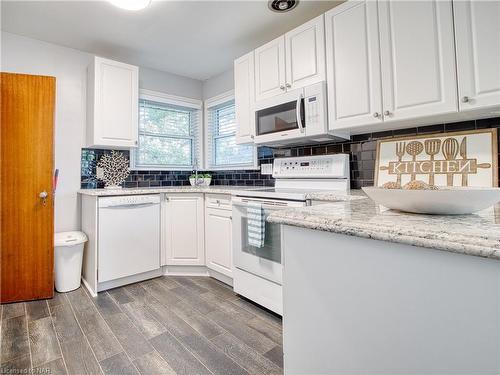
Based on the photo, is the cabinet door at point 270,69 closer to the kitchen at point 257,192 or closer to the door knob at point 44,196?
the kitchen at point 257,192

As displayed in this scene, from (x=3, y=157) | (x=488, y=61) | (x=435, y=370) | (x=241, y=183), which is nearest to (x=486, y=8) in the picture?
(x=488, y=61)

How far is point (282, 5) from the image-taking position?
2156 millimetres

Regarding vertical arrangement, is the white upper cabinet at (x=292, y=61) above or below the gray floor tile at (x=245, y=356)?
above

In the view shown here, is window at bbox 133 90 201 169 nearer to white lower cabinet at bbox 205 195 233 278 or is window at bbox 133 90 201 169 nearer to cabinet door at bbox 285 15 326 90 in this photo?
white lower cabinet at bbox 205 195 233 278

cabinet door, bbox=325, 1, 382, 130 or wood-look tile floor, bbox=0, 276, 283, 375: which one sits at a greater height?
cabinet door, bbox=325, 1, 382, 130

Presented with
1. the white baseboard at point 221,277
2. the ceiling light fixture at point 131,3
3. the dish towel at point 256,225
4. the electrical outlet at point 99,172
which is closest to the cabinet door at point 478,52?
the dish towel at point 256,225

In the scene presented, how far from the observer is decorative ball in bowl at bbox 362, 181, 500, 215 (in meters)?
0.67

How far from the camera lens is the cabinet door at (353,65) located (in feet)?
5.79

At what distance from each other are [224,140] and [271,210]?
6.26ft

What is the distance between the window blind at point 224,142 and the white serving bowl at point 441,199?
7.97ft

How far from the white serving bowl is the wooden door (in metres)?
2.66

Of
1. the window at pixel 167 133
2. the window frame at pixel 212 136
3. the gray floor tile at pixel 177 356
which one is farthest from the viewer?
the window at pixel 167 133

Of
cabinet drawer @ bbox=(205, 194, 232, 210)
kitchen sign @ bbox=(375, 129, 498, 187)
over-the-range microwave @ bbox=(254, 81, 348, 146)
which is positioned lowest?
cabinet drawer @ bbox=(205, 194, 232, 210)

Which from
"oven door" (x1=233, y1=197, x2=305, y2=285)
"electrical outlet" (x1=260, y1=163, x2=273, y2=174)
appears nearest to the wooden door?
"oven door" (x1=233, y1=197, x2=305, y2=285)
